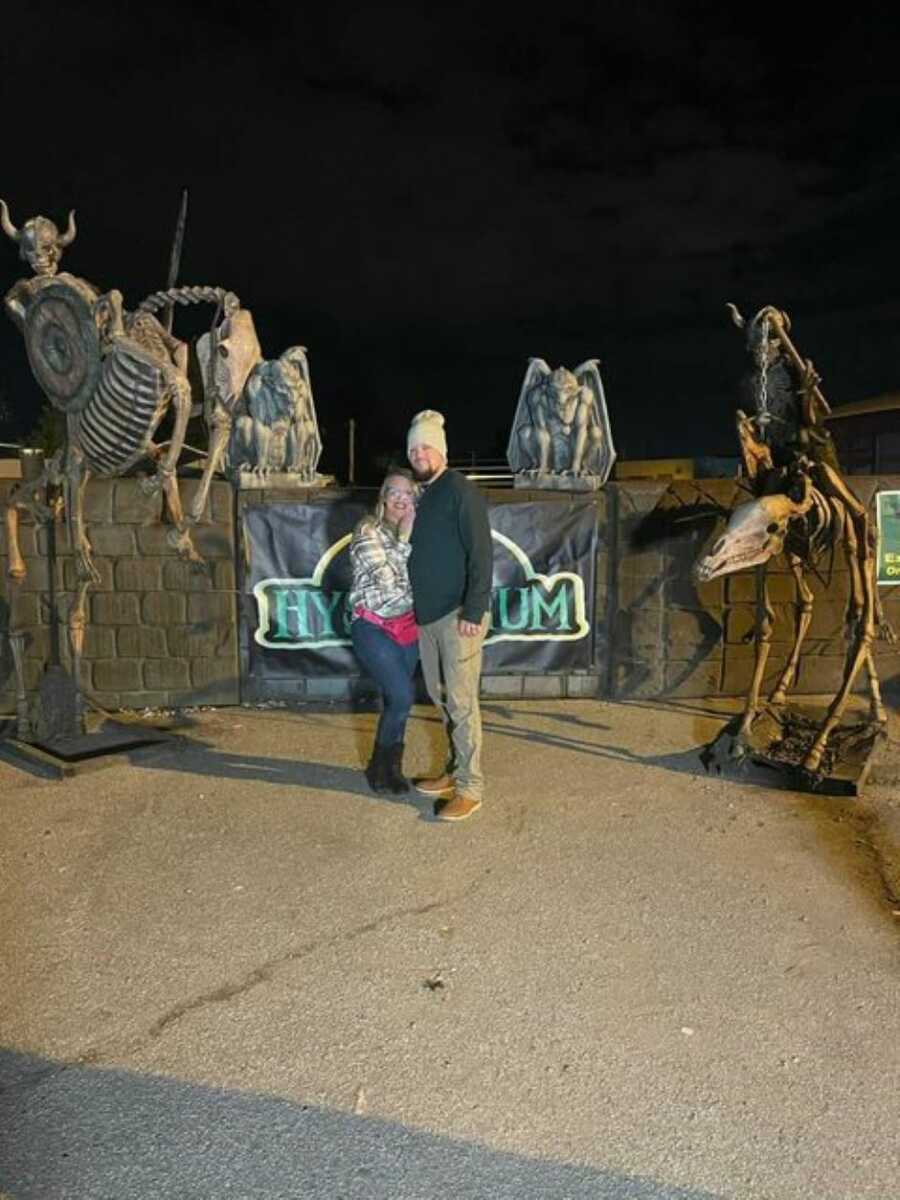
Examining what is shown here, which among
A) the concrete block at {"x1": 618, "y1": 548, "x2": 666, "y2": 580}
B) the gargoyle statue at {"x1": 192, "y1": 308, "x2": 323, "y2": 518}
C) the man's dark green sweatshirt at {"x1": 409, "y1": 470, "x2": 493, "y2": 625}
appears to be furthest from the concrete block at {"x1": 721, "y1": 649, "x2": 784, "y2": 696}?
the gargoyle statue at {"x1": 192, "y1": 308, "x2": 323, "y2": 518}

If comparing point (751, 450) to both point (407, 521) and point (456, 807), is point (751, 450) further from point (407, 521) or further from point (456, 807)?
point (456, 807)

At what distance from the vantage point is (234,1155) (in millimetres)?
2508

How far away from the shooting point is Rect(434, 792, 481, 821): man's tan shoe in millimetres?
4988

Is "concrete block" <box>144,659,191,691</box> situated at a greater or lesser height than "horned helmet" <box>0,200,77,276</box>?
lesser

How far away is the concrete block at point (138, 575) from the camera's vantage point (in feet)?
24.8

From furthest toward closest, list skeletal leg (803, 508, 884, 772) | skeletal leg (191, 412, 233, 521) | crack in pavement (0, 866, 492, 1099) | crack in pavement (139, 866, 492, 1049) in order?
1. skeletal leg (191, 412, 233, 521)
2. skeletal leg (803, 508, 884, 772)
3. crack in pavement (139, 866, 492, 1049)
4. crack in pavement (0, 866, 492, 1099)

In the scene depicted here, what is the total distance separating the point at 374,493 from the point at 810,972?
5.30m

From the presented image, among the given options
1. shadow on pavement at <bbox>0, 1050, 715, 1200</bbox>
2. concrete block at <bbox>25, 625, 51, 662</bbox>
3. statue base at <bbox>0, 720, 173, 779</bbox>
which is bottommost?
shadow on pavement at <bbox>0, 1050, 715, 1200</bbox>

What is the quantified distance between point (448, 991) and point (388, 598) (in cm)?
239

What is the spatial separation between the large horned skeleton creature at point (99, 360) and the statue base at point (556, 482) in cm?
310

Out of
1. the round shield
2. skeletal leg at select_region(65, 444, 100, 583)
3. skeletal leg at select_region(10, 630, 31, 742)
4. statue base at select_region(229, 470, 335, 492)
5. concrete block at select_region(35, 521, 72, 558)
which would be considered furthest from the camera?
statue base at select_region(229, 470, 335, 492)

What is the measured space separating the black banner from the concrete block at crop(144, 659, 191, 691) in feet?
1.79

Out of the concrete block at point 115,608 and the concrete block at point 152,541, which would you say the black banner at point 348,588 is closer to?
the concrete block at point 152,541

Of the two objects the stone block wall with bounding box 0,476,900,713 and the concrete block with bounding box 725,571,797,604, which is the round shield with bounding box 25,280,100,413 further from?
the concrete block with bounding box 725,571,797,604
